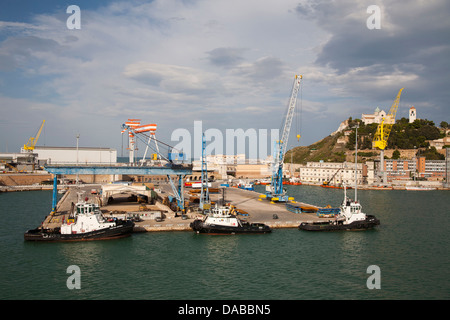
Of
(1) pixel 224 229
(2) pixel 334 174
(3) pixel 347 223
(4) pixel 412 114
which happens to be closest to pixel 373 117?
(4) pixel 412 114

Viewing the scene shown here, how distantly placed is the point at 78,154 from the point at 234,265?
89.2 meters

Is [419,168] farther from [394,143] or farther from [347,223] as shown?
[347,223]

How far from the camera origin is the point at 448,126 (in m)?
142

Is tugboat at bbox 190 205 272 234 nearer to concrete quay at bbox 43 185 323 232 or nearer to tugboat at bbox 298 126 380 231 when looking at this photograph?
concrete quay at bbox 43 185 323 232

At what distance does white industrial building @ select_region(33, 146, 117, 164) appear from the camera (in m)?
99.1

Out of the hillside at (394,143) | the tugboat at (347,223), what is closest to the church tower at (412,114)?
the hillside at (394,143)

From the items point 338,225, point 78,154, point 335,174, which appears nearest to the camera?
point 338,225

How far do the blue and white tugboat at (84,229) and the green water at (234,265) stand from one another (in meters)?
0.70

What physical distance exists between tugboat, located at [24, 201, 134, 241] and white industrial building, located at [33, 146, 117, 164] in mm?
72285

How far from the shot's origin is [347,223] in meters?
32.9

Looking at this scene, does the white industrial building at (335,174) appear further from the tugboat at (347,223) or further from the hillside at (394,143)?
the tugboat at (347,223)
